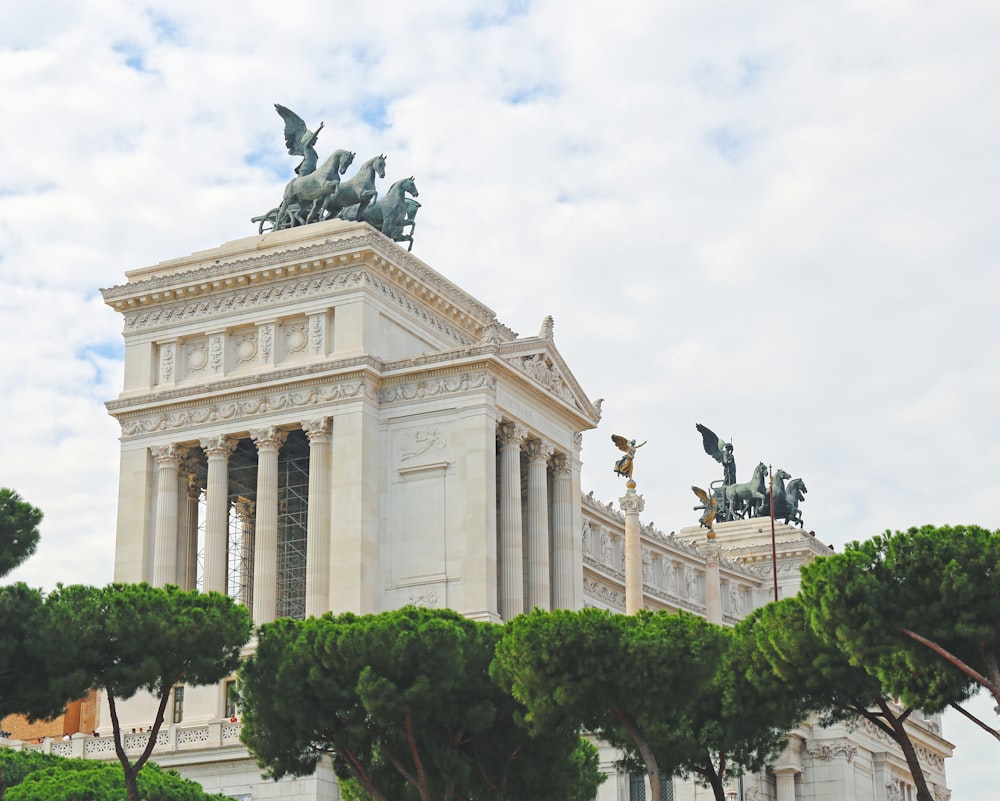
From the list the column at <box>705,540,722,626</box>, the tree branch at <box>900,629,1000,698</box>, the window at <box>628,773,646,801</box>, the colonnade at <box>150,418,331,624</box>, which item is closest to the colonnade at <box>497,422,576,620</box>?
the colonnade at <box>150,418,331,624</box>

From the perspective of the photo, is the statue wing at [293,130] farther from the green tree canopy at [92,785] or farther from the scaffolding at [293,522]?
the green tree canopy at [92,785]

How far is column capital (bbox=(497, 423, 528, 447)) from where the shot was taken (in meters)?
74.2

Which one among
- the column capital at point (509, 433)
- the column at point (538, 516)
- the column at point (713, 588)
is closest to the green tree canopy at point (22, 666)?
the column capital at point (509, 433)

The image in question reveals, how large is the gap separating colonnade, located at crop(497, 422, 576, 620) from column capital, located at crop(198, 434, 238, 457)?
35.5 ft

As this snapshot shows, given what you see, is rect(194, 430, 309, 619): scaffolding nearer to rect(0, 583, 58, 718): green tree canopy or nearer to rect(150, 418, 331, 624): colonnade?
rect(150, 418, 331, 624): colonnade

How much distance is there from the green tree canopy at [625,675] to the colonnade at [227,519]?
23.4 m

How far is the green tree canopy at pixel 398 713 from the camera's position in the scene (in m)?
48.9

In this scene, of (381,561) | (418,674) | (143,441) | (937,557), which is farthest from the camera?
(143,441)

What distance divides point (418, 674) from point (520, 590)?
23553 millimetres

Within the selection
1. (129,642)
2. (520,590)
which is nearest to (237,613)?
(129,642)

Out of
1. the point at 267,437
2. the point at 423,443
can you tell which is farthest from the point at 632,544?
the point at 267,437

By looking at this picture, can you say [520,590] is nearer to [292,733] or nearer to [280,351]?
[280,351]

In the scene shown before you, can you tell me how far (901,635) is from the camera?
44969mm

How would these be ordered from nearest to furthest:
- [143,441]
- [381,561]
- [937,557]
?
1. [937,557]
2. [381,561]
3. [143,441]
